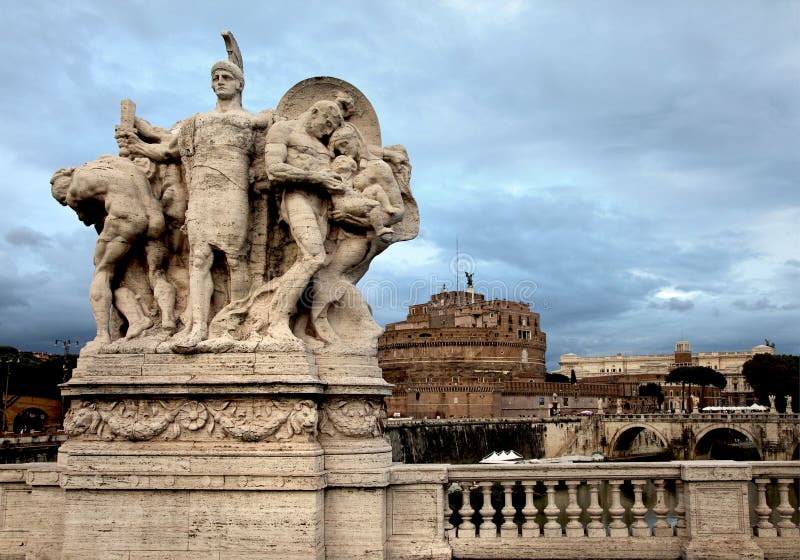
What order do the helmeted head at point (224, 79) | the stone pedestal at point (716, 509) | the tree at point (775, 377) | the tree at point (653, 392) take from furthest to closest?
the tree at point (653, 392) < the tree at point (775, 377) < the helmeted head at point (224, 79) < the stone pedestal at point (716, 509)

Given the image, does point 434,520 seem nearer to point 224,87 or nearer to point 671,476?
point 671,476

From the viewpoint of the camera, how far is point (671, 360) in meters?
143

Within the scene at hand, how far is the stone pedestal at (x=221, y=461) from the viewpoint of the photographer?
21.2ft

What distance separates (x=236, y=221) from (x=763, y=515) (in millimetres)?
5838

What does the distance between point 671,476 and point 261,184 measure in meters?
4.99

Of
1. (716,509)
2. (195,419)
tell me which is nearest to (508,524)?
(716,509)

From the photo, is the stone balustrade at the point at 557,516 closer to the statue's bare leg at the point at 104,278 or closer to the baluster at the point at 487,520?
the baluster at the point at 487,520

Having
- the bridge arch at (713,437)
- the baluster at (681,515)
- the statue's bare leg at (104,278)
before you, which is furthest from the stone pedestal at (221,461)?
the bridge arch at (713,437)

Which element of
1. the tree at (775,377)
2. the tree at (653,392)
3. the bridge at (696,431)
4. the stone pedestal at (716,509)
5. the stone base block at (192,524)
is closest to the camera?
the stone base block at (192,524)

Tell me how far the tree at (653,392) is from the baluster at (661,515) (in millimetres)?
93702

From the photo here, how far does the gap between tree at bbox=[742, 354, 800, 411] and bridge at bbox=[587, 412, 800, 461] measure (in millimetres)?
12791

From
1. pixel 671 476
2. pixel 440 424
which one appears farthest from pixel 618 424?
pixel 671 476

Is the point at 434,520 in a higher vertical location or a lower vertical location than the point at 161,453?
lower

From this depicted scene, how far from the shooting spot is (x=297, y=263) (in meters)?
7.14
